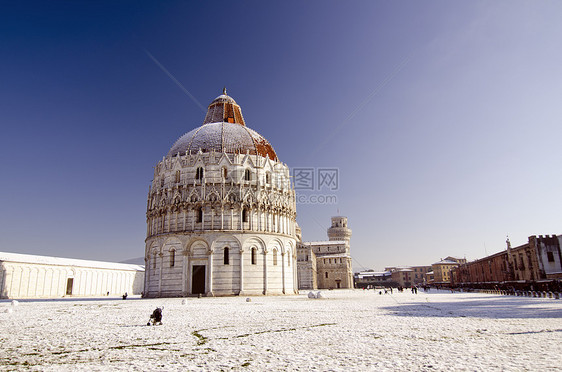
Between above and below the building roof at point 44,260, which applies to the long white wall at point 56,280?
below

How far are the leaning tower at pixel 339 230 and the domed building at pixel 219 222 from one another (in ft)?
244

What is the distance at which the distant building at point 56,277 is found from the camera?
56812mm

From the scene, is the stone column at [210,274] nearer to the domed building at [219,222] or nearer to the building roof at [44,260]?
the domed building at [219,222]

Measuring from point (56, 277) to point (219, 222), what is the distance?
41.5 metres

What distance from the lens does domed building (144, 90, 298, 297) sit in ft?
138

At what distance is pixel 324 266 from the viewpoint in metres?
99.3

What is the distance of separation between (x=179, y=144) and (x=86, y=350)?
141 feet

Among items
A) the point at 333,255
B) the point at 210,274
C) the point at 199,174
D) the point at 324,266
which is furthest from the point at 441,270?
the point at 199,174

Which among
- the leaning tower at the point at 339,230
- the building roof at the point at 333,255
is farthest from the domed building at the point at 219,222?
A: the leaning tower at the point at 339,230

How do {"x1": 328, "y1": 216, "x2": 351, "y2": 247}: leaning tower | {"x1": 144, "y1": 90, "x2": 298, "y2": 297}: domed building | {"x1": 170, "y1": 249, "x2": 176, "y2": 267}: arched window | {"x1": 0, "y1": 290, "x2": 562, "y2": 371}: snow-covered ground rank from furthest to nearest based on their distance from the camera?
{"x1": 328, "y1": 216, "x2": 351, "y2": 247}: leaning tower, {"x1": 170, "y1": 249, "x2": 176, "y2": 267}: arched window, {"x1": 144, "y1": 90, "x2": 298, "y2": 297}: domed building, {"x1": 0, "y1": 290, "x2": 562, "y2": 371}: snow-covered ground

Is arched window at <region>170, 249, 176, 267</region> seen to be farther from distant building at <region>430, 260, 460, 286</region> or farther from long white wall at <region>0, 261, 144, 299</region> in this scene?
distant building at <region>430, 260, 460, 286</region>

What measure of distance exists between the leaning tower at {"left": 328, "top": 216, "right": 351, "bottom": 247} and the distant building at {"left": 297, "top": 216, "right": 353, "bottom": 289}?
49.4ft

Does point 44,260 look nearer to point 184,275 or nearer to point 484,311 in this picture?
point 184,275

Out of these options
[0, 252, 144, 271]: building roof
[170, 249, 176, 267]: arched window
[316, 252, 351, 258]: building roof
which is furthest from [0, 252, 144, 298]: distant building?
[316, 252, 351, 258]: building roof
